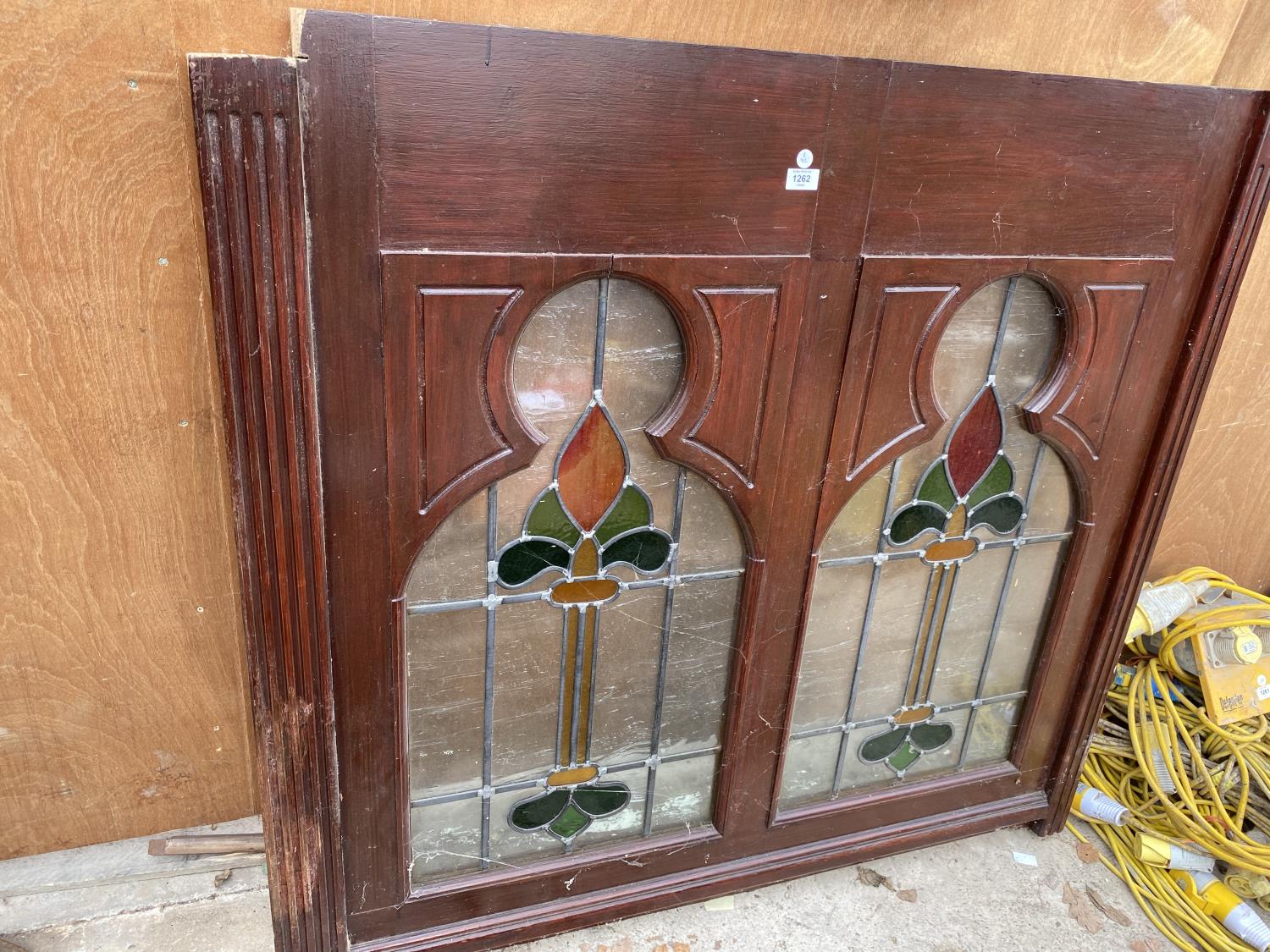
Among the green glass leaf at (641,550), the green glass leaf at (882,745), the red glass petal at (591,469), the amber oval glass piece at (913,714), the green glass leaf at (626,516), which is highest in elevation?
the red glass petal at (591,469)

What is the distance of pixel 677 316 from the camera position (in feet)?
3.87

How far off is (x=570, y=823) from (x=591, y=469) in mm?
650

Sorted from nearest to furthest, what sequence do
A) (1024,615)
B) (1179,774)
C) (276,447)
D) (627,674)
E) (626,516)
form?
(276,447)
(626,516)
(627,674)
(1024,615)
(1179,774)

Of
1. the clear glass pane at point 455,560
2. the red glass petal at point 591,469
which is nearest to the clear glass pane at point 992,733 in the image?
the red glass petal at point 591,469

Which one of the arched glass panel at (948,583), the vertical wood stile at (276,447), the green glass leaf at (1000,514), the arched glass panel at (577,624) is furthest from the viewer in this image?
the green glass leaf at (1000,514)

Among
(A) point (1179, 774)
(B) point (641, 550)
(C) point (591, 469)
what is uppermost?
(C) point (591, 469)

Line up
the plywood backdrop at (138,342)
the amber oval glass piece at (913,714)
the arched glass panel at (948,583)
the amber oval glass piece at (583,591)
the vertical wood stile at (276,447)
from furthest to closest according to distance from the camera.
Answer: the amber oval glass piece at (913,714), the arched glass panel at (948,583), the amber oval glass piece at (583,591), the plywood backdrop at (138,342), the vertical wood stile at (276,447)

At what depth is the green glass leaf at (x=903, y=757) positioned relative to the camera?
1.70m

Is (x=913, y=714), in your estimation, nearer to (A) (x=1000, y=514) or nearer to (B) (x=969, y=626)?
(B) (x=969, y=626)

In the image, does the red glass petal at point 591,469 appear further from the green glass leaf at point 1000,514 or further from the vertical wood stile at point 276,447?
the green glass leaf at point 1000,514

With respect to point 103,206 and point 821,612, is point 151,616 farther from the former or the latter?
point 821,612

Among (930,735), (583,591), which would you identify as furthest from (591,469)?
(930,735)

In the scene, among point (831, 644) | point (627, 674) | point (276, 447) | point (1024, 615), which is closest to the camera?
point (276, 447)

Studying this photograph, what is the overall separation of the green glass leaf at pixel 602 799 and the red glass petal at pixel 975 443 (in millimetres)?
771
